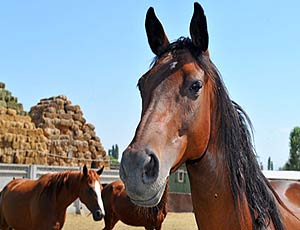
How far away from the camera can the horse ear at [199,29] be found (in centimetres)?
245

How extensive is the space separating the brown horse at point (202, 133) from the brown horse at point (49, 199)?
6.34m

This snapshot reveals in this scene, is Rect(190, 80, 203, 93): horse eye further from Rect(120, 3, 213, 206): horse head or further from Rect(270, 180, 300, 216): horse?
Rect(270, 180, 300, 216): horse

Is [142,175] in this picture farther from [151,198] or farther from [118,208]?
[118,208]

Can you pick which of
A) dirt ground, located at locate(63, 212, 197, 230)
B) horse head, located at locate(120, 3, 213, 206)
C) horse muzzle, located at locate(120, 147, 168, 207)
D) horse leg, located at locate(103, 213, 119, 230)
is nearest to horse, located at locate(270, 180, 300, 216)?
horse head, located at locate(120, 3, 213, 206)

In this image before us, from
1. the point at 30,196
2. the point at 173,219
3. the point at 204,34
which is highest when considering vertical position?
the point at 204,34

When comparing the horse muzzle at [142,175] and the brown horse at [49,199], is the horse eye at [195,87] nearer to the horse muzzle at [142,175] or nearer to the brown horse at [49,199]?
the horse muzzle at [142,175]

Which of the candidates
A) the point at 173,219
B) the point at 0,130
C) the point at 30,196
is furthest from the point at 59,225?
the point at 0,130

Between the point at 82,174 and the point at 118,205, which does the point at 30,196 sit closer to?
the point at 82,174

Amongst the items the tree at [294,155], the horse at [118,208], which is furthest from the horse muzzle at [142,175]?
the tree at [294,155]

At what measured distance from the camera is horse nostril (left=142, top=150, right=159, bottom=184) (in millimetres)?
2051

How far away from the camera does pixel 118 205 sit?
11.9 meters

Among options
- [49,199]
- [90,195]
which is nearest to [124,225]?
[90,195]

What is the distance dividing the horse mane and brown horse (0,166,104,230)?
6.34 m

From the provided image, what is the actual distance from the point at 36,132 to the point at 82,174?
43.2 feet
